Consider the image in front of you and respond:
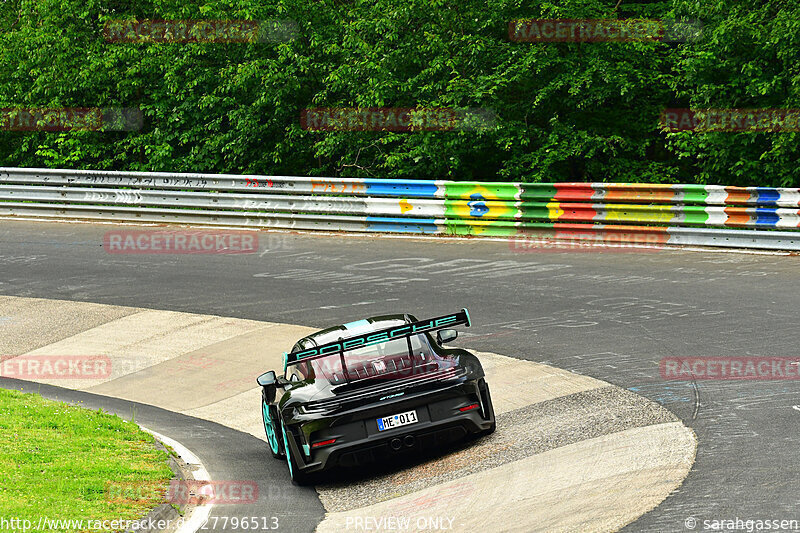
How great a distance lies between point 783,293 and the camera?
45.1 feet

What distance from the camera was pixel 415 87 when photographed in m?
22.2

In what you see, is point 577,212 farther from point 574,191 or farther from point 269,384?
point 269,384

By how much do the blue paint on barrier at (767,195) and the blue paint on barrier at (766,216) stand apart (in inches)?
4.9

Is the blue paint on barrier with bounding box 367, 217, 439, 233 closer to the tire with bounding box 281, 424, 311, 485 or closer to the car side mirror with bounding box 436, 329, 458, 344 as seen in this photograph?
the car side mirror with bounding box 436, 329, 458, 344

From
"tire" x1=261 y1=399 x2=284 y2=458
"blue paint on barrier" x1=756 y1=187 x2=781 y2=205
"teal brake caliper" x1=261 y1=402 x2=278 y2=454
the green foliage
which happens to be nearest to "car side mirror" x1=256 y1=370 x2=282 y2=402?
"tire" x1=261 y1=399 x2=284 y2=458

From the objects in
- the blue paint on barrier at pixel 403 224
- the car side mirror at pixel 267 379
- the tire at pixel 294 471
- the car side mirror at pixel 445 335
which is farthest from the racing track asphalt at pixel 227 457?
the blue paint on barrier at pixel 403 224

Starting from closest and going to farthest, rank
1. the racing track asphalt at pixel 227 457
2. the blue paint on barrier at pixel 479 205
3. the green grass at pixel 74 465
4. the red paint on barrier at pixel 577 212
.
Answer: the green grass at pixel 74 465 < the racing track asphalt at pixel 227 457 < the red paint on barrier at pixel 577 212 < the blue paint on barrier at pixel 479 205

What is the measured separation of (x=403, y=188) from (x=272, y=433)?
1122 centimetres

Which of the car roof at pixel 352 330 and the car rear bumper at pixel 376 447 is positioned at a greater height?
the car roof at pixel 352 330

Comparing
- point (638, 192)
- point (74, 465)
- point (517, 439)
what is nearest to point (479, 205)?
point (638, 192)

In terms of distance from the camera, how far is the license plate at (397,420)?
8.80 meters

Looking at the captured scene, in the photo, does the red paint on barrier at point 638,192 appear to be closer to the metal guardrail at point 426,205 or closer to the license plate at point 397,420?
the metal guardrail at point 426,205

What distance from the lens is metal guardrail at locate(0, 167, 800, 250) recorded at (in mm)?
17234

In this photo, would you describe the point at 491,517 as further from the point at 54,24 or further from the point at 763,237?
the point at 54,24
